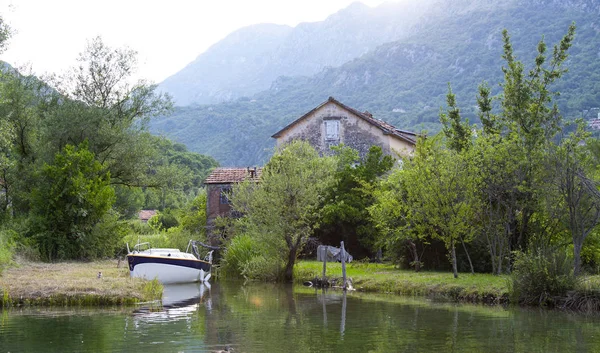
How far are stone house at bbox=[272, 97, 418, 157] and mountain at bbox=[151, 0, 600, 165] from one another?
5135cm

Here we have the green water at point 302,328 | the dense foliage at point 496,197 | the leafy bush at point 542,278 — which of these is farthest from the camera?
the dense foliage at point 496,197

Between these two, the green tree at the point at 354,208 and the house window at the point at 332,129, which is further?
the house window at the point at 332,129

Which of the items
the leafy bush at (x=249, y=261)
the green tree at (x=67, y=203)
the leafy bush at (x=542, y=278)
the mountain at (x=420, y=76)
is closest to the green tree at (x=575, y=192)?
the leafy bush at (x=542, y=278)

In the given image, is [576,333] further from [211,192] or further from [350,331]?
[211,192]

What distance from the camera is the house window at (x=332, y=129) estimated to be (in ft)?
193

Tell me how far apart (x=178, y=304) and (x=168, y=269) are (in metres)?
10.6

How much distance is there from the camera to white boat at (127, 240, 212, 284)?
110 ft

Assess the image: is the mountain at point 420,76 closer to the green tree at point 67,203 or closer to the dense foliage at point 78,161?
the dense foliage at point 78,161

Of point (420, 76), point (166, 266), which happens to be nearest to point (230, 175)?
point (166, 266)

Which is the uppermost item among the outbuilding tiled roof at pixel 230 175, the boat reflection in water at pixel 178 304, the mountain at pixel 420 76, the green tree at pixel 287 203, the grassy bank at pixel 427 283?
the mountain at pixel 420 76

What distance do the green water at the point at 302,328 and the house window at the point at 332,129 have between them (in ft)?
109

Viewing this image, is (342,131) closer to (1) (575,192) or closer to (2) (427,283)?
(2) (427,283)

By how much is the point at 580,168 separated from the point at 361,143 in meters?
33.3

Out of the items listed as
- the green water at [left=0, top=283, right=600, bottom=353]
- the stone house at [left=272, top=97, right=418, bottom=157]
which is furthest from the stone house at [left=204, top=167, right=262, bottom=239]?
the green water at [left=0, top=283, right=600, bottom=353]
